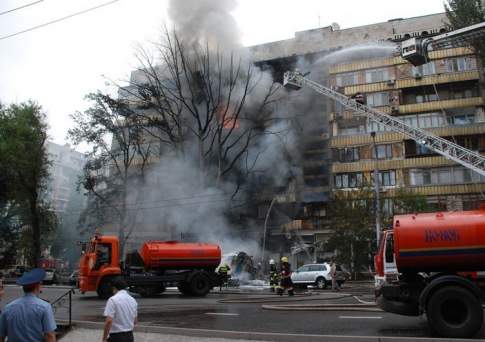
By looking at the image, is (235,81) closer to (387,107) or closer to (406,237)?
(387,107)

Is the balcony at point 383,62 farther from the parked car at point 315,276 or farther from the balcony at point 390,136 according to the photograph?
the parked car at point 315,276

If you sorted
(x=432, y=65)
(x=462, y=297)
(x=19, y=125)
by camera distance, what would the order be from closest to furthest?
1. (x=462, y=297)
2. (x=19, y=125)
3. (x=432, y=65)

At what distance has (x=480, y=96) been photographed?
41.8 metres

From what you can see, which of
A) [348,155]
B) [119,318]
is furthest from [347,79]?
[119,318]

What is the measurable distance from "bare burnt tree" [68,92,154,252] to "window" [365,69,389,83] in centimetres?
2157

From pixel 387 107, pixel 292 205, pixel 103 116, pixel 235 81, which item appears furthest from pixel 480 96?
pixel 103 116

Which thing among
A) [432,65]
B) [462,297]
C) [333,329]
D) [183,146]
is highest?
[432,65]

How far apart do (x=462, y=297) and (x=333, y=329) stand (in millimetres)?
2522

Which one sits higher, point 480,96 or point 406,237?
point 480,96

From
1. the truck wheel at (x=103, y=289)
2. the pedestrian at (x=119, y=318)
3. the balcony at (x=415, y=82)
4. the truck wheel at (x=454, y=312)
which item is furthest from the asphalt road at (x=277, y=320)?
the balcony at (x=415, y=82)

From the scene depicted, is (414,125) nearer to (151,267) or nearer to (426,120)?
(426,120)

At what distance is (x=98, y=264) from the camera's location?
18578mm

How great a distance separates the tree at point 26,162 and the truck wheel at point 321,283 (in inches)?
1000

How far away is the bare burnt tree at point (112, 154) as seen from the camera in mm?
36906
